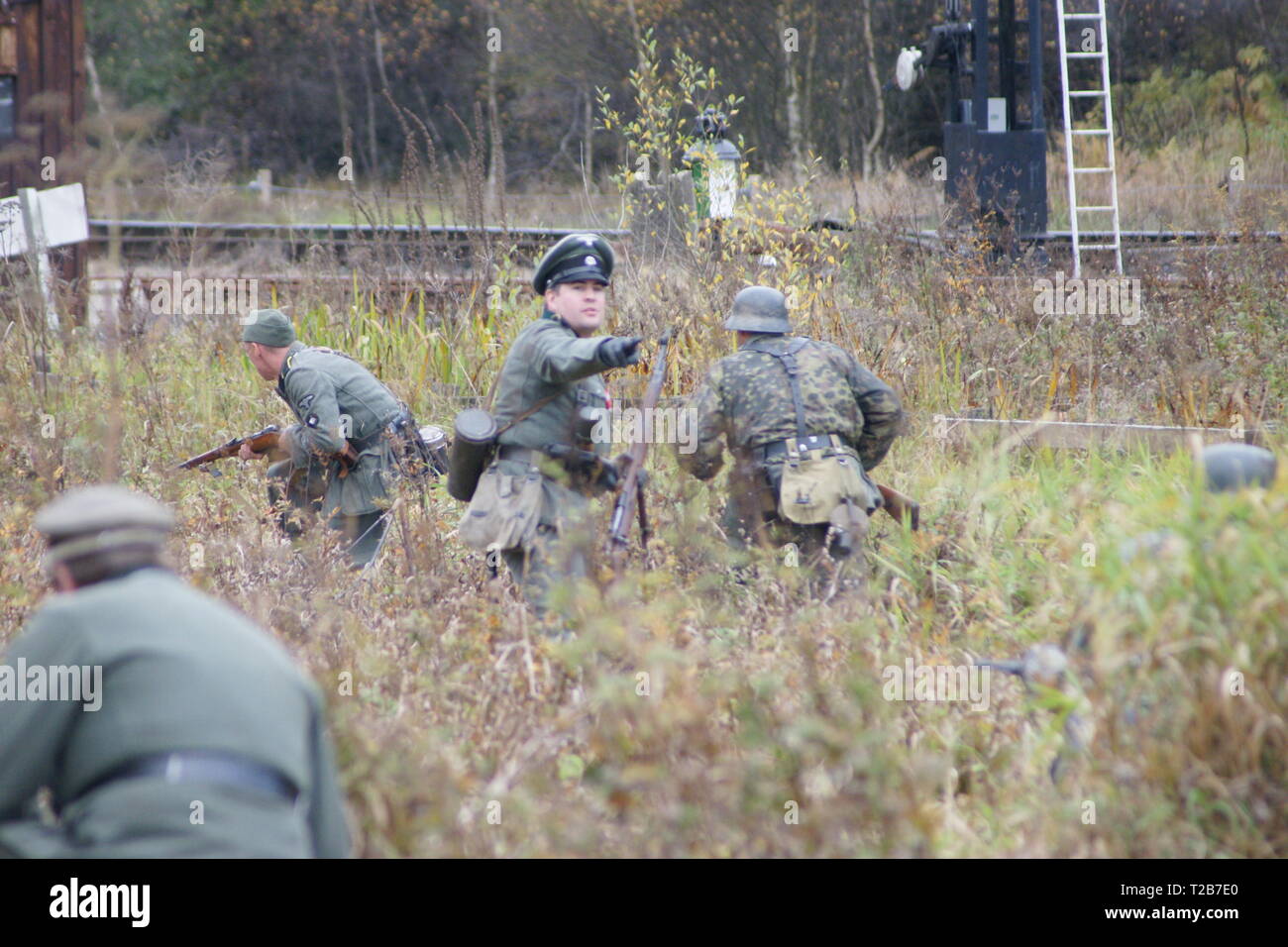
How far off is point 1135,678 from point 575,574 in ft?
6.16

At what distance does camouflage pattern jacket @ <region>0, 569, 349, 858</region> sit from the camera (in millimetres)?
2357

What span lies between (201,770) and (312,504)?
181 inches

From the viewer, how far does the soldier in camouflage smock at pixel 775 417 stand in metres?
5.71

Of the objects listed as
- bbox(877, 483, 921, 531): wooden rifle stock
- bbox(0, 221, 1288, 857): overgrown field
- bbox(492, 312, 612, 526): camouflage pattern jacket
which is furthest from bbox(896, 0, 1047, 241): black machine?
bbox(492, 312, 612, 526): camouflage pattern jacket

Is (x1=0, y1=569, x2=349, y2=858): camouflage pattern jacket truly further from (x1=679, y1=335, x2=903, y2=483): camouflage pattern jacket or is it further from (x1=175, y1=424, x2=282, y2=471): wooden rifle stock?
(x1=175, y1=424, x2=282, y2=471): wooden rifle stock

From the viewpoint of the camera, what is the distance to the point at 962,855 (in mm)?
3457

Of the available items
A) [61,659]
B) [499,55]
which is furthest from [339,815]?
[499,55]

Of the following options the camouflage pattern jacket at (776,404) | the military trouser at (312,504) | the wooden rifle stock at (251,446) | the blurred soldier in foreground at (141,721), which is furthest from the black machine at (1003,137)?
the blurred soldier in foreground at (141,721)

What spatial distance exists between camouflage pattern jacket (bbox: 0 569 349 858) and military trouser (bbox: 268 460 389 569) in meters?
4.02

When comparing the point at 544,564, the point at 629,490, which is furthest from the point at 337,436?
the point at 629,490

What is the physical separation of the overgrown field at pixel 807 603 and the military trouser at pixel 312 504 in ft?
0.76

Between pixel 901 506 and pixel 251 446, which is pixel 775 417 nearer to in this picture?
pixel 901 506

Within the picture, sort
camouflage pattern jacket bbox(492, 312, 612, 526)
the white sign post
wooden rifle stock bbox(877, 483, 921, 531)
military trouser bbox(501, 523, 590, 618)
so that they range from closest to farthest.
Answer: military trouser bbox(501, 523, 590, 618), camouflage pattern jacket bbox(492, 312, 612, 526), wooden rifle stock bbox(877, 483, 921, 531), the white sign post
